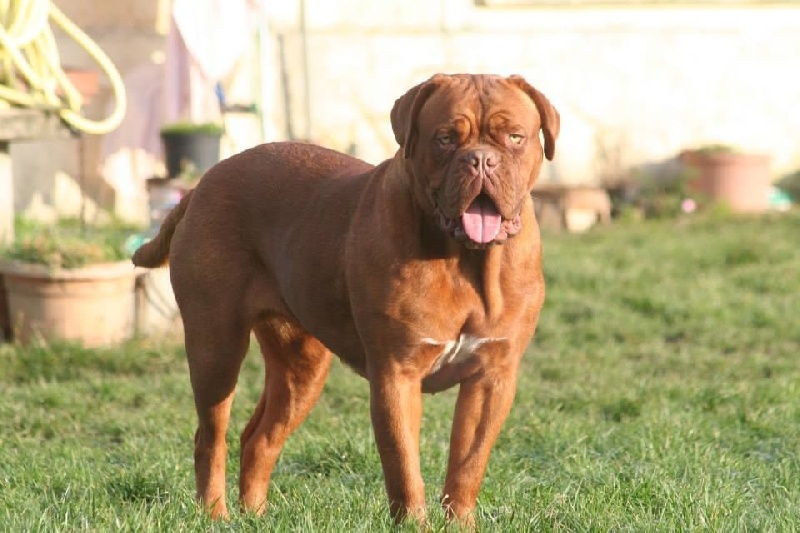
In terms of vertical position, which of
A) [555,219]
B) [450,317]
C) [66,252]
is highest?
[450,317]

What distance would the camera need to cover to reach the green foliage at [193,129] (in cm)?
968

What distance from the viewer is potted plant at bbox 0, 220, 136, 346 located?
684 cm

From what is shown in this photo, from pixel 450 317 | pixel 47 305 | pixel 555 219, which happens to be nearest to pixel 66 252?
pixel 47 305

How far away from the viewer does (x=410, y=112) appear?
11.4 ft

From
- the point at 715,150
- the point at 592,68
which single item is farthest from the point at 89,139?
the point at 715,150

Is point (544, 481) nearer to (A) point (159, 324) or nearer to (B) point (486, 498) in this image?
(B) point (486, 498)

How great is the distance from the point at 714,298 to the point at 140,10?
5.73 m

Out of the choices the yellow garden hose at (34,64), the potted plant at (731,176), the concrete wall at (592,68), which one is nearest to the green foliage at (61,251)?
the yellow garden hose at (34,64)

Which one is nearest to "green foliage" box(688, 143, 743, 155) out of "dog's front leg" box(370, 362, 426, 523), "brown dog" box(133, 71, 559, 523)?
"brown dog" box(133, 71, 559, 523)

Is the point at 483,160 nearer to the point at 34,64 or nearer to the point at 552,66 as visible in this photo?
the point at 34,64

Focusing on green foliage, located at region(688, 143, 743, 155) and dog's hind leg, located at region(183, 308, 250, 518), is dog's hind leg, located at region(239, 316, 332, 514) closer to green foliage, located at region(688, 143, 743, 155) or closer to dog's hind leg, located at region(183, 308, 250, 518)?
dog's hind leg, located at region(183, 308, 250, 518)

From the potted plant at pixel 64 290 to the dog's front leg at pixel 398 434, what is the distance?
3.63 metres

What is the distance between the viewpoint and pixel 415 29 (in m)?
12.2

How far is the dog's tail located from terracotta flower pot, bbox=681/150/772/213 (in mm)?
8433
